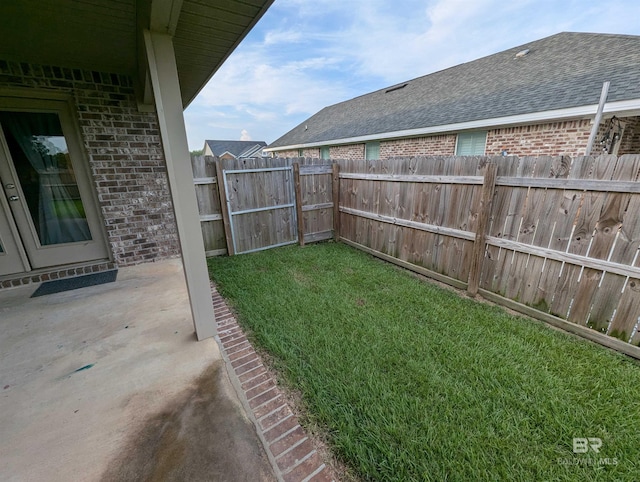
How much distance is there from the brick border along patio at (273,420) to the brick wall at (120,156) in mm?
2573

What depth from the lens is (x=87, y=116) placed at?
134 inches

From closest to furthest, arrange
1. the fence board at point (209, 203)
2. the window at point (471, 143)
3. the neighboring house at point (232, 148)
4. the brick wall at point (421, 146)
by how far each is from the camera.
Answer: the fence board at point (209, 203), the window at point (471, 143), the brick wall at point (421, 146), the neighboring house at point (232, 148)

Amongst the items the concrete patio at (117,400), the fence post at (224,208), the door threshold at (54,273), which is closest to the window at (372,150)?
the fence post at (224,208)

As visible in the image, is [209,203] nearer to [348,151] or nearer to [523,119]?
[523,119]

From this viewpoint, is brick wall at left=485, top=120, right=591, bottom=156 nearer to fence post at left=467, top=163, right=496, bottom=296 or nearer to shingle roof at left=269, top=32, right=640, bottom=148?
shingle roof at left=269, top=32, right=640, bottom=148

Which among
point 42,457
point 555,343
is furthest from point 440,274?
point 42,457

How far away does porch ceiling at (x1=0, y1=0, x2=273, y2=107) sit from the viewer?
5.88 feet

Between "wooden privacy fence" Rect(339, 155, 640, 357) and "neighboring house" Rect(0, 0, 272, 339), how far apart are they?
9.41 feet

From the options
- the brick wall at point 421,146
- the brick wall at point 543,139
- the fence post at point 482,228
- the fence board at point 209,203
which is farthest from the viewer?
the brick wall at point 421,146

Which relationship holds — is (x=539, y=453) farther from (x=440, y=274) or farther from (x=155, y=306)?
(x=155, y=306)

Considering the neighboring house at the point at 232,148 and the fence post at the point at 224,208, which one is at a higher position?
the neighboring house at the point at 232,148

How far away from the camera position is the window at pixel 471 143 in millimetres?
7012

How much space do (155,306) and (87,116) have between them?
271cm

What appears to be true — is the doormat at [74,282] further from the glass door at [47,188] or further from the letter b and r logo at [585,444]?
the letter b and r logo at [585,444]
